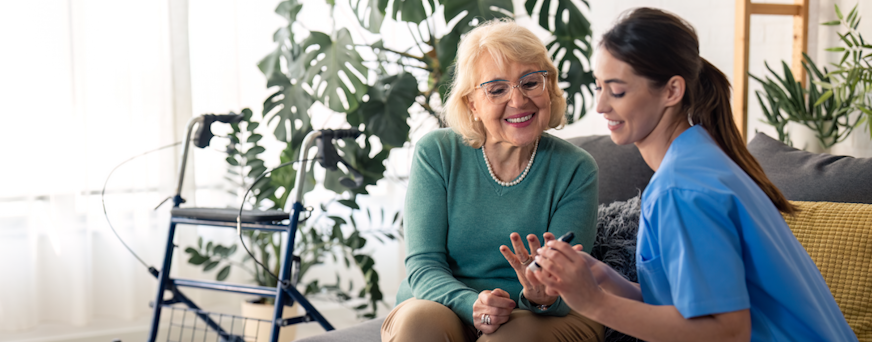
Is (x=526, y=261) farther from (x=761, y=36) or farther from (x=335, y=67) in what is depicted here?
(x=761, y=36)

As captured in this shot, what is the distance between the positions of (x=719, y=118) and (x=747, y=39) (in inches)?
56.9

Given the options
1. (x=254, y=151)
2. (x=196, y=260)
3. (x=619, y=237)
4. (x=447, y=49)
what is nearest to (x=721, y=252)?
(x=619, y=237)

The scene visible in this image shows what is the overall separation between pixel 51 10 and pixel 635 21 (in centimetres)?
247

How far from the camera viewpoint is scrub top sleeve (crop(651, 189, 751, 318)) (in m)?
0.73

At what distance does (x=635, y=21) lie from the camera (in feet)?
2.81

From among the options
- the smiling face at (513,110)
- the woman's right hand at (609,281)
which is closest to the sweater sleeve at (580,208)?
the smiling face at (513,110)

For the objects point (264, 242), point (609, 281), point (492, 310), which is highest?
point (609, 281)

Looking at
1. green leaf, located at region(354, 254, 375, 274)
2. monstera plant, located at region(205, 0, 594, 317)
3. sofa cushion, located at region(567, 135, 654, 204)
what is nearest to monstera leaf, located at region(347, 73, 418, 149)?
monstera plant, located at region(205, 0, 594, 317)

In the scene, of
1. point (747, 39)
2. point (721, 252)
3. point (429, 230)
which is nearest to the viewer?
point (721, 252)

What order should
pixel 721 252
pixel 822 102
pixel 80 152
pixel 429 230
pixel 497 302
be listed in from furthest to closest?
pixel 80 152, pixel 822 102, pixel 429 230, pixel 497 302, pixel 721 252

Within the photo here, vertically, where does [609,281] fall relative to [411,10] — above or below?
below

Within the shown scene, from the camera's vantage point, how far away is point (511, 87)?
1.40 meters

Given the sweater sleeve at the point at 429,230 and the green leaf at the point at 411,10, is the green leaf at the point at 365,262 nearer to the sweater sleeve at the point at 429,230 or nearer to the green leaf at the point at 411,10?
the green leaf at the point at 411,10

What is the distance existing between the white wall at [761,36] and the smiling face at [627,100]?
953 millimetres
